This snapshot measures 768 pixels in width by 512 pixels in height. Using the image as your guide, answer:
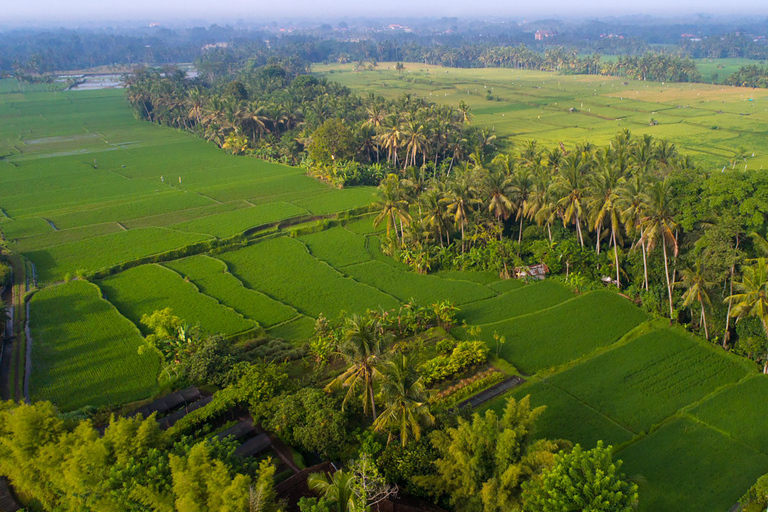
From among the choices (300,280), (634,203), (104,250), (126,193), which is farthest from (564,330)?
(126,193)

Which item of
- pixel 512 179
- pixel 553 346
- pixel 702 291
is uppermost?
pixel 512 179

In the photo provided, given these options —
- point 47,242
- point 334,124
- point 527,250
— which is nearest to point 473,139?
point 334,124

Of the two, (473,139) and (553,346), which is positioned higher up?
(473,139)

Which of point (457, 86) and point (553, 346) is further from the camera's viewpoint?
point (457, 86)

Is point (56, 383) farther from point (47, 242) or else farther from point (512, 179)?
point (512, 179)

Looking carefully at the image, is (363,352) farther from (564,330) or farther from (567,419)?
(564,330)

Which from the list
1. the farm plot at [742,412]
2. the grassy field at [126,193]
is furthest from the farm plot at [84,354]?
the farm plot at [742,412]

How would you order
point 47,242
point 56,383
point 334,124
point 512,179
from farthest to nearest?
1. point 334,124
2. point 47,242
3. point 512,179
4. point 56,383
